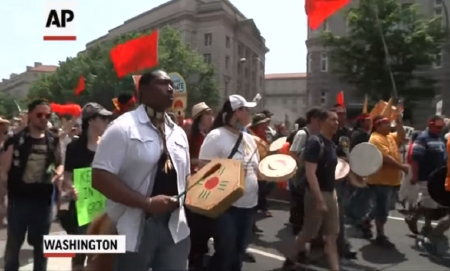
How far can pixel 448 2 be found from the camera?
184ft

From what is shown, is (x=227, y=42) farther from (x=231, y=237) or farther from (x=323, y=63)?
(x=231, y=237)

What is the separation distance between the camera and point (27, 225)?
16.9 feet

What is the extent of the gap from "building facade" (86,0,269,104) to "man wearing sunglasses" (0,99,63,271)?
70115 millimetres

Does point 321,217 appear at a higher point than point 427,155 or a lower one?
lower

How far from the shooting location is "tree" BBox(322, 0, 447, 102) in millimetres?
41969

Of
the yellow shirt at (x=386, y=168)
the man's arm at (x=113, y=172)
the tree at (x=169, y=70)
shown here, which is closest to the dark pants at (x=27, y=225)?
the man's arm at (x=113, y=172)

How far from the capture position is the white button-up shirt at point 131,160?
10.3 ft

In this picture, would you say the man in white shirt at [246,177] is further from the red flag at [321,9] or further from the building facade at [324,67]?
the building facade at [324,67]

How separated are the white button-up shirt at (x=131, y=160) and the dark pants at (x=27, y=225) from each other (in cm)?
208

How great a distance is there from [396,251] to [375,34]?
35.9 meters

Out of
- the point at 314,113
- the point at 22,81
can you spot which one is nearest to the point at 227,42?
the point at 22,81

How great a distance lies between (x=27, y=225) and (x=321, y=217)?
101 inches

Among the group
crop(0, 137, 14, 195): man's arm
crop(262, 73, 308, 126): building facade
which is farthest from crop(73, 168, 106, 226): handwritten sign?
crop(262, 73, 308, 126): building facade

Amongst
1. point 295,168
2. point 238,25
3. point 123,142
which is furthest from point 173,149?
point 238,25
